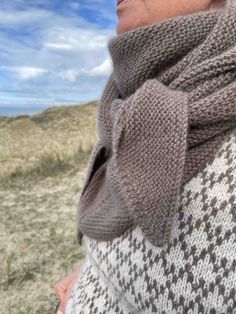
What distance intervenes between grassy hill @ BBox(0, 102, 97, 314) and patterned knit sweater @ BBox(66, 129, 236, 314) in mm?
2133

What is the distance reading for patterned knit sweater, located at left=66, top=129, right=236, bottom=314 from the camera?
1.13 meters

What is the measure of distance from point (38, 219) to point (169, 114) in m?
3.35

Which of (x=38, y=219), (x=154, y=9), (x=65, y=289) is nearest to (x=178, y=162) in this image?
(x=154, y=9)

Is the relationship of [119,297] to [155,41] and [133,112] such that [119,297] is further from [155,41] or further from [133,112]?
[155,41]

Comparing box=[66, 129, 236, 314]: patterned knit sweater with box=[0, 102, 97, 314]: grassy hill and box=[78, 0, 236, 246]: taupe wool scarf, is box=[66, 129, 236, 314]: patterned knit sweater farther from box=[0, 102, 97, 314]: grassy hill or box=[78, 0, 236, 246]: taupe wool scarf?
box=[0, 102, 97, 314]: grassy hill

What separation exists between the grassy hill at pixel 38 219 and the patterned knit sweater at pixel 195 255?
7.00ft

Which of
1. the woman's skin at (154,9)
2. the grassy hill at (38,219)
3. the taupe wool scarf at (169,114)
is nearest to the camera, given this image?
the taupe wool scarf at (169,114)

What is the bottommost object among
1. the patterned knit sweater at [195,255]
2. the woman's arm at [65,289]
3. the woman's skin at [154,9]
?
the woman's arm at [65,289]


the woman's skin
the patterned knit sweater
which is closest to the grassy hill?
the patterned knit sweater

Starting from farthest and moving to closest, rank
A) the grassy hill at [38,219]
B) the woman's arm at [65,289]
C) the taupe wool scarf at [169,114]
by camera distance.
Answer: the grassy hill at [38,219] → the woman's arm at [65,289] → the taupe wool scarf at [169,114]

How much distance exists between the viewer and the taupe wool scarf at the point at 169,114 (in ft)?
3.68

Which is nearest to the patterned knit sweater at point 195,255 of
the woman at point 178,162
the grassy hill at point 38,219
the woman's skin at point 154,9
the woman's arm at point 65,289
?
the woman at point 178,162

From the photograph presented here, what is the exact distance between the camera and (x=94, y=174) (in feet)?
5.06

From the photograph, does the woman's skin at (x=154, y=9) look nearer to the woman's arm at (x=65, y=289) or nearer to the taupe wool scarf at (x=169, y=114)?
the taupe wool scarf at (x=169, y=114)
